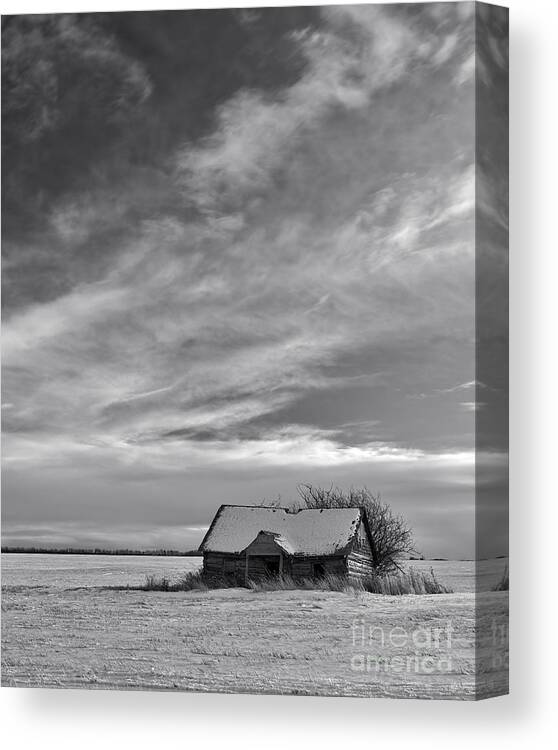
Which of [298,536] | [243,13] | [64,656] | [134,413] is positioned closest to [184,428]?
[134,413]

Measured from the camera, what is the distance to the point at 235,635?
1147cm

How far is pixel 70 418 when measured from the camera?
39.3 ft

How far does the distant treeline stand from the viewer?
1170cm

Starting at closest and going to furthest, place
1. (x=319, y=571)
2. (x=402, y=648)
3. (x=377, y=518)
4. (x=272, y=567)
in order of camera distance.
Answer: (x=402, y=648) → (x=377, y=518) → (x=319, y=571) → (x=272, y=567)

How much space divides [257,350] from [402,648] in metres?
2.37

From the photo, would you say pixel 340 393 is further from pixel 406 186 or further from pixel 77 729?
pixel 77 729

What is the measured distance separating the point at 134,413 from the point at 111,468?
1.45 feet

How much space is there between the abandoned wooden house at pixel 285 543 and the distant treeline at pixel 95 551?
19 cm

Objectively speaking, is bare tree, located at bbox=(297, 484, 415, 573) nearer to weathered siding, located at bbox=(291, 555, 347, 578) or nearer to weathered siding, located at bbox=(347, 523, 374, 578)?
weathered siding, located at bbox=(347, 523, 374, 578)

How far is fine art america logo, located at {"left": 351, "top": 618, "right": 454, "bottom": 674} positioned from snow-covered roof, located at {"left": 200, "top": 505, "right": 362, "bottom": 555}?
71 cm

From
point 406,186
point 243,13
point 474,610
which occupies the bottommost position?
point 474,610

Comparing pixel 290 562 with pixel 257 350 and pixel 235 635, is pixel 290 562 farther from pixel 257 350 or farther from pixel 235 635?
pixel 257 350

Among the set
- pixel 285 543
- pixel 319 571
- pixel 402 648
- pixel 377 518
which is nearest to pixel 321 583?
pixel 319 571

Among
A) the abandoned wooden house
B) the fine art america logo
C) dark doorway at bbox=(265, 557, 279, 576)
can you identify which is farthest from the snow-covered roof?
the fine art america logo
